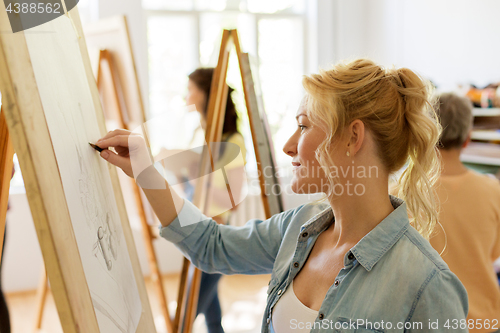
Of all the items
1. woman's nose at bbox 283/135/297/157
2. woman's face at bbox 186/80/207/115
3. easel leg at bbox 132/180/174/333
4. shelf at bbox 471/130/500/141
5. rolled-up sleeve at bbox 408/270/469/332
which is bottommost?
easel leg at bbox 132/180/174/333

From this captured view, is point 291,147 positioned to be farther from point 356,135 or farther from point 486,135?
point 486,135

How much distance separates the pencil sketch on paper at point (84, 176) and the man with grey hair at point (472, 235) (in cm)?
99

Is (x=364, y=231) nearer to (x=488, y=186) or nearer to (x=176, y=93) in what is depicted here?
(x=488, y=186)

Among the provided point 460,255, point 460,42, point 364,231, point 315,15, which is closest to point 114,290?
point 364,231

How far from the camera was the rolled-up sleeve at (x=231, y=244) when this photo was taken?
110cm

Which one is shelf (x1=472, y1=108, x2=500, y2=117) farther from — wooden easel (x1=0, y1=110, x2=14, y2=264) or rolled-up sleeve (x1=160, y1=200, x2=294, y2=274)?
wooden easel (x1=0, y1=110, x2=14, y2=264)

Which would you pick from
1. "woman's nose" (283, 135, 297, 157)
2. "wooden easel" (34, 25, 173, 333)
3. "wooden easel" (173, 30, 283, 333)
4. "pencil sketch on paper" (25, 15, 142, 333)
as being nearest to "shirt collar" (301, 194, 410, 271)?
"woman's nose" (283, 135, 297, 157)

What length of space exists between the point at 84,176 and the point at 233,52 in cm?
344

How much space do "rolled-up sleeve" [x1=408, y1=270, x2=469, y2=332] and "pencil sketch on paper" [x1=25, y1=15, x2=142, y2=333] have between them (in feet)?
1.78

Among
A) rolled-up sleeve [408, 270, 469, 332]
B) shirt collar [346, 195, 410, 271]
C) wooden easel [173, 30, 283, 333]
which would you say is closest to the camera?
rolled-up sleeve [408, 270, 469, 332]

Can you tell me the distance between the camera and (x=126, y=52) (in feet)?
6.00

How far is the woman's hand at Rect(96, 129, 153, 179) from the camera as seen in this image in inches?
32.9

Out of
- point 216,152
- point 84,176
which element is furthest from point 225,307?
point 84,176

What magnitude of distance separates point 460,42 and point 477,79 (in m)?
0.37
